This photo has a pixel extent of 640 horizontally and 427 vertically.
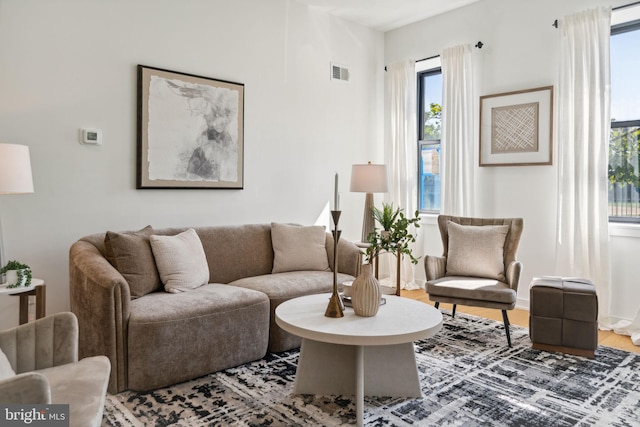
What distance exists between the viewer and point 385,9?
4766mm

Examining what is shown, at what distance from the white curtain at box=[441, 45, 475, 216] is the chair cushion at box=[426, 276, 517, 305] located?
51.0 inches

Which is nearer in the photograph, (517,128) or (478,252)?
(478,252)

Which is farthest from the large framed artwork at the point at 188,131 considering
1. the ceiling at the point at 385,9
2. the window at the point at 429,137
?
the window at the point at 429,137

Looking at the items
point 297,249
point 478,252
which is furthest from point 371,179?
point 478,252

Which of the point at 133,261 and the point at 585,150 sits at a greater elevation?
the point at 585,150

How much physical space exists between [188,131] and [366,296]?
2.19 meters

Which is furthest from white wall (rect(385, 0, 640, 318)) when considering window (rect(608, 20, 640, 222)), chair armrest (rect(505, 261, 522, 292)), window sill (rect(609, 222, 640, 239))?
chair armrest (rect(505, 261, 522, 292))

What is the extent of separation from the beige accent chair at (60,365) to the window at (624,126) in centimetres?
392

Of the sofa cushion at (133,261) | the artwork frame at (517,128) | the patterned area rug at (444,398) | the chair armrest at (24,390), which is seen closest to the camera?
the chair armrest at (24,390)

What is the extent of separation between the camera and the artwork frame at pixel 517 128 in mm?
4086

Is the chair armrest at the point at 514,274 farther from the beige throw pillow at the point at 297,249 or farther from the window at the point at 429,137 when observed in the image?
the window at the point at 429,137

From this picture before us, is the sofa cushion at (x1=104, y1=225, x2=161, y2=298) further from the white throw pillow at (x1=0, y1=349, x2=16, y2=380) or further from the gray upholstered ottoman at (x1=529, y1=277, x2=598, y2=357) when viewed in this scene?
the gray upholstered ottoman at (x1=529, y1=277, x2=598, y2=357)

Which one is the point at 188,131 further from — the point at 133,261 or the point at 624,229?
the point at 624,229

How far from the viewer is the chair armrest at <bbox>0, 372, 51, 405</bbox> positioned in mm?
1242
